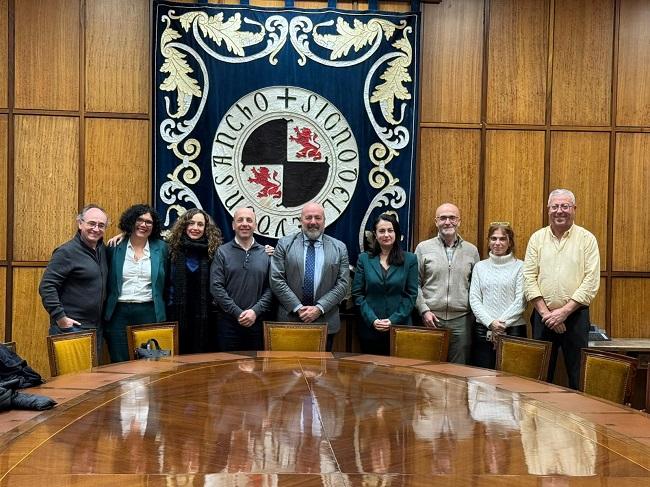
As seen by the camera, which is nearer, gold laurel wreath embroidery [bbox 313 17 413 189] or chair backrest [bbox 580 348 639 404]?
chair backrest [bbox 580 348 639 404]

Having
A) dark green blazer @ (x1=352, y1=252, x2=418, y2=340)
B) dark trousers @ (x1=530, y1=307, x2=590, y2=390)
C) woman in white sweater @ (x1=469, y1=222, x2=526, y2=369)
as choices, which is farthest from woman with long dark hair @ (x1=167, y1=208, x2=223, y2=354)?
dark trousers @ (x1=530, y1=307, x2=590, y2=390)

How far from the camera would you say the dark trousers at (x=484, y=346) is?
15.6 feet

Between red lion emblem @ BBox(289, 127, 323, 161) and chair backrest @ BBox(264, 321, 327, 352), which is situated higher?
red lion emblem @ BBox(289, 127, 323, 161)

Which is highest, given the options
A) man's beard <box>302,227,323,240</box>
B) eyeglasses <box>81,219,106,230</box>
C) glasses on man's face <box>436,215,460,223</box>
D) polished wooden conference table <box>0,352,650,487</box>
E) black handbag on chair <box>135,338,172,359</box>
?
glasses on man's face <box>436,215,460,223</box>

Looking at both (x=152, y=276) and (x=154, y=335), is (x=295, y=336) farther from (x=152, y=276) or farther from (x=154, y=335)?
(x=152, y=276)

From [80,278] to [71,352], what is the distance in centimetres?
91

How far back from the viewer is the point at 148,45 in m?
5.23

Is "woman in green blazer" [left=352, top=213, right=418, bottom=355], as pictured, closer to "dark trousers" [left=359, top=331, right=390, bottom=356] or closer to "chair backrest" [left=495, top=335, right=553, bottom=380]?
"dark trousers" [left=359, top=331, right=390, bottom=356]

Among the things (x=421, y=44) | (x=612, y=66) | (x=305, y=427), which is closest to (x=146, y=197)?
(x=421, y=44)

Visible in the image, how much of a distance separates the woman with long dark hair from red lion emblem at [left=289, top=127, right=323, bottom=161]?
0.96 meters

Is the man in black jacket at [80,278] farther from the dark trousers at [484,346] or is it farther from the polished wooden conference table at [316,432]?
the dark trousers at [484,346]

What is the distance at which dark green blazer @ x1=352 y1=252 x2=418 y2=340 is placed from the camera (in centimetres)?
474

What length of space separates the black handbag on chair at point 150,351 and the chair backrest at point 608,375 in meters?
2.16

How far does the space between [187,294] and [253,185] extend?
1019 millimetres
